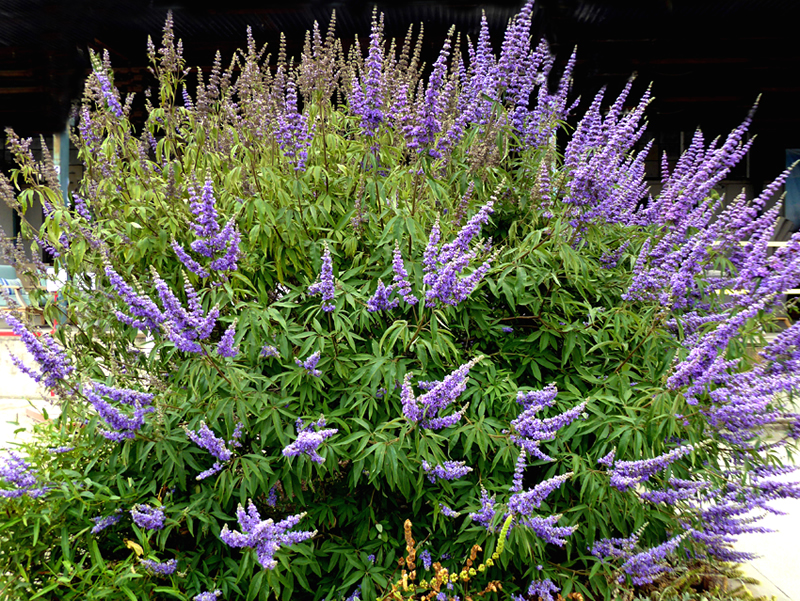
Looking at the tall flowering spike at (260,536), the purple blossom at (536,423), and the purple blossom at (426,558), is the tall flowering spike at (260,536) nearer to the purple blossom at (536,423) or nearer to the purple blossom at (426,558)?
the purple blossom at (426,558)

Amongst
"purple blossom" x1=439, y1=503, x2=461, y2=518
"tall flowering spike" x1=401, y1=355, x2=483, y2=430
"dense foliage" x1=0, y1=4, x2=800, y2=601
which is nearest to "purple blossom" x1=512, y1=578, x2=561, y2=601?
"dense foliage" x1=0, y1=4, x2=800, y2=601

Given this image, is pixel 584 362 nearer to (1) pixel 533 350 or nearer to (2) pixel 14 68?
(1) pixel 533 350

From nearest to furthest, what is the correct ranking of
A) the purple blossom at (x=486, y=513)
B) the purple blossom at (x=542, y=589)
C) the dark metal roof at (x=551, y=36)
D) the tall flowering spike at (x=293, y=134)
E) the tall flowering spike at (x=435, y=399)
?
1. the tall flowering spike at (x=435, y=399)
2. the purple blossom at (x=486, y=513)
3. the purple blossom at (x=542, y=589)
4. the tall flowering spike at (x=293, y=134)
5. the dark metal roof at (x=551, y=36)

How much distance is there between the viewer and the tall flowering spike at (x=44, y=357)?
2.02 metres

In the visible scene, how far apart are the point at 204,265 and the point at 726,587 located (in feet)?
9.50

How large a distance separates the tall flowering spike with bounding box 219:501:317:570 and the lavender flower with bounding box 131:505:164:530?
0.37m

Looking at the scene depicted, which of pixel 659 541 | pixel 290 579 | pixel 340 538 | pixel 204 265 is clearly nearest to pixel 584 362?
pixel 659 541

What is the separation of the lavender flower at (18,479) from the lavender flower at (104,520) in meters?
0.22

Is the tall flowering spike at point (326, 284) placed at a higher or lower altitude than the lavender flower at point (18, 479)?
higher

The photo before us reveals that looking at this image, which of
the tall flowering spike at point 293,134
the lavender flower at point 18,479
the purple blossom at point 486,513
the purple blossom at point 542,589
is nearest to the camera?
the lavender flower at point 18,479

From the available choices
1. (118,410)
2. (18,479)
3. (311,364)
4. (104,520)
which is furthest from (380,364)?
(18,479)

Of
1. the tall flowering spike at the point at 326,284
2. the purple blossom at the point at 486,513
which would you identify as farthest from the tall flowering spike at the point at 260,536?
the tall flowering spike at the point at 326,284

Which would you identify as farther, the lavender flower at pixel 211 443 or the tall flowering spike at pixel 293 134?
the tall flowering spike at pixel 293 134

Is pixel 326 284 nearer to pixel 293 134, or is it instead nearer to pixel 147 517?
pixel 293 134
